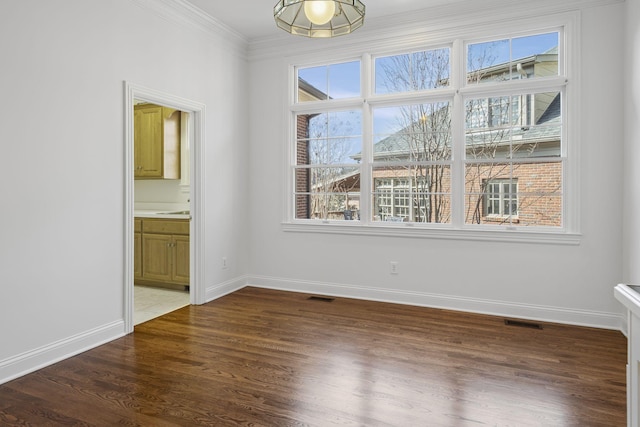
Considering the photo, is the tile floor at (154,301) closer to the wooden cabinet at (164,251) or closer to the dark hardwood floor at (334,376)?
the wooden cabinet at (164,251)

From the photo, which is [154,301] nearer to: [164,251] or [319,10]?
[164,251]

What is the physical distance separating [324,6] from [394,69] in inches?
86.2

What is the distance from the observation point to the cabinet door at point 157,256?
4.82m

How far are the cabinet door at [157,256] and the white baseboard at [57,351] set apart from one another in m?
1.52

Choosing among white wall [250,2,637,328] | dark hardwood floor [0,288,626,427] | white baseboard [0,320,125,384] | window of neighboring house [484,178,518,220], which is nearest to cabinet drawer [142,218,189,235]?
white wall [250,2,637,328]

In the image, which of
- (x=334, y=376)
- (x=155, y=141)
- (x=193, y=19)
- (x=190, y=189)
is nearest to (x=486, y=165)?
(x=334, y=376)

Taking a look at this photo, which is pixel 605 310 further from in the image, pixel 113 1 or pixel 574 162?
pixel 113 1

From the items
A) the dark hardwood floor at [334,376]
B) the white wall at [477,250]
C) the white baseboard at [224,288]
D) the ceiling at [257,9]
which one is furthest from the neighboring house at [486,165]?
the white baseboard at [224,288]

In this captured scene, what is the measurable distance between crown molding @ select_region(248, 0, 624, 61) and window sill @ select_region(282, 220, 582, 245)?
192 cm

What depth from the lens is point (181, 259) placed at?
15.5ft

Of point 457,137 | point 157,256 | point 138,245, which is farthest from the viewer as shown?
point 138,245

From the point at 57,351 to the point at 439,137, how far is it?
3760mm

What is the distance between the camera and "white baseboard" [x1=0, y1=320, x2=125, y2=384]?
101 inches

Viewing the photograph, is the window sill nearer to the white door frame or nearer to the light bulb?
the white door frame
